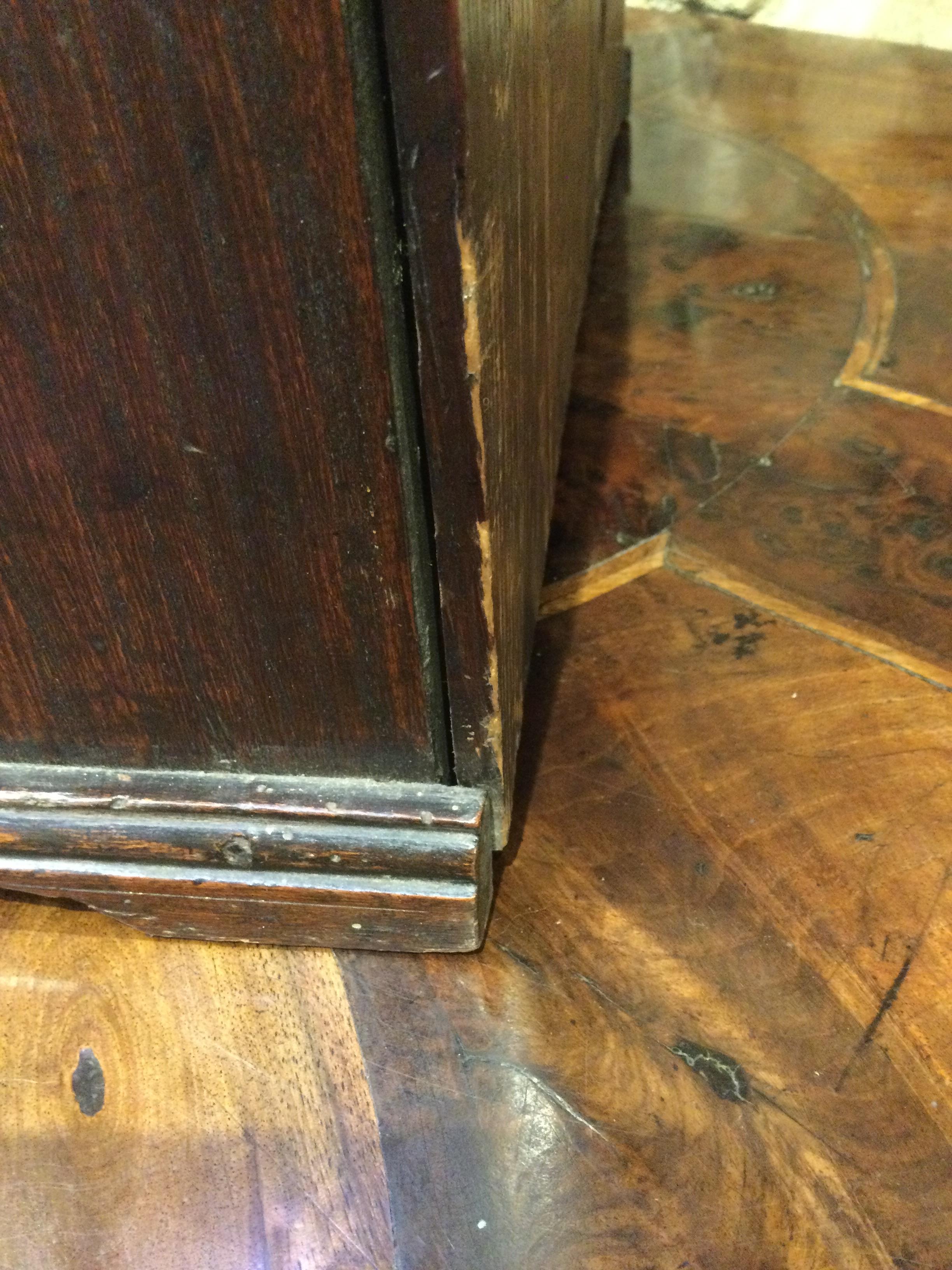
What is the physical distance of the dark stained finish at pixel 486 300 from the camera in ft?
1.18

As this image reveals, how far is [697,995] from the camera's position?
0.54 metres

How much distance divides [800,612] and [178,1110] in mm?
467

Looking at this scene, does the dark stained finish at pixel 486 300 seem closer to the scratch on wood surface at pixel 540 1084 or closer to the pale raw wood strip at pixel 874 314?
the scratch on wood surface at pixel 540 1084

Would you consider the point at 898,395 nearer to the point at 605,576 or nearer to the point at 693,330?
the point at 693,330

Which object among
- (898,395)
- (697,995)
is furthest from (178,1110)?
(898,395)

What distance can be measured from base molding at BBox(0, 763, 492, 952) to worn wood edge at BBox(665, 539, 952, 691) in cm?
28

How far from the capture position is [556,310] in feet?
2.28

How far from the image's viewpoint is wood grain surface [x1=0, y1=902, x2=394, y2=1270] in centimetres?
47

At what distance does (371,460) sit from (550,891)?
0.88 ft

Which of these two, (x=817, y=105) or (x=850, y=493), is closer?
(x=850, y=493)

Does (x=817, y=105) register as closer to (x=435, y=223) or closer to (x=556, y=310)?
(x=556, y=310)

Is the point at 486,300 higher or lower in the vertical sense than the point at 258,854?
higher

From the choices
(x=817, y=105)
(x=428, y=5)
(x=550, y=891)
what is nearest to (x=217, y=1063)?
(x=550, y=891)

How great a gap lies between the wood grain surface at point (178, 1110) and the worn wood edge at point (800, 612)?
1.18 feet
